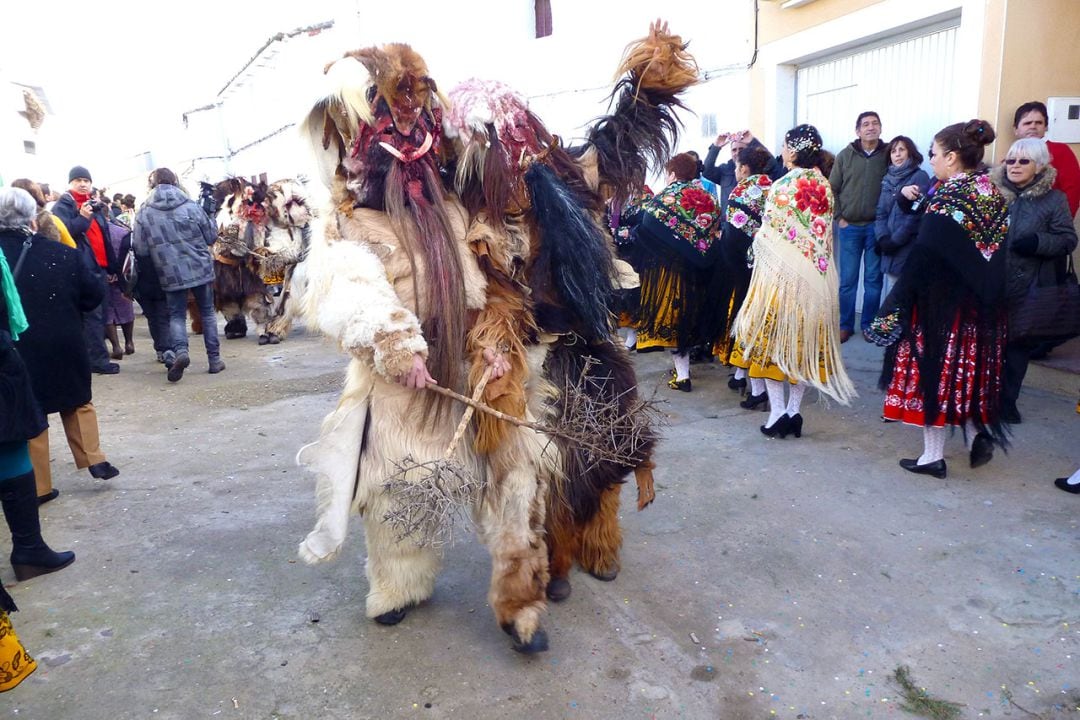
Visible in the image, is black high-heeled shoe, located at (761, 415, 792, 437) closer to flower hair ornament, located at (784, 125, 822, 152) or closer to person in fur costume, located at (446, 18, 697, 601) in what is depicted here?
flower hair ornament, located at (784, 125, 822, 152)

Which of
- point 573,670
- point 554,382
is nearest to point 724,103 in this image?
point 554,382

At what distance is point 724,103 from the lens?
8586 millimetres

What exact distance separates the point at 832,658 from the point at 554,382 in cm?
135

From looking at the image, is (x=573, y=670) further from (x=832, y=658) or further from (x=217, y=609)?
(x=217, y=609)

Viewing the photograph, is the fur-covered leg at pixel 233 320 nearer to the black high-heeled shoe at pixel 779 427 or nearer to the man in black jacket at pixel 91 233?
the man in black jacket at pixel 91 233

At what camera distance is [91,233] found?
294 inches

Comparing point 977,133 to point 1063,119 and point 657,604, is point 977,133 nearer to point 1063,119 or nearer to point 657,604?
point 1063,119

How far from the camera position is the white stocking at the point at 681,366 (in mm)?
5934

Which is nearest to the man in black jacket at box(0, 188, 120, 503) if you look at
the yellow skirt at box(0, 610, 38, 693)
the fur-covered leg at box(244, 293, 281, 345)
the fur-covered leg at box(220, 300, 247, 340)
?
the yellow skirt at box(0, 610, 38, 693)

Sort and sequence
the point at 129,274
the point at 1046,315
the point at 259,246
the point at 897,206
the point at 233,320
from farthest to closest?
the point at 233,320 → the point at 259,246 → the point at 129,274 → the point at 897,206 → the point at 1046,315

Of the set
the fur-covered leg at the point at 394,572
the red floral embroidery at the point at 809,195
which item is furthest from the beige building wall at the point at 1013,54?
the fur-covered leg at the point at 394,572

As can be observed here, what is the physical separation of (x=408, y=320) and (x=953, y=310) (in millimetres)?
2858

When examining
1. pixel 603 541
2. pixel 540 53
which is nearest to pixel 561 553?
pixel 603 541

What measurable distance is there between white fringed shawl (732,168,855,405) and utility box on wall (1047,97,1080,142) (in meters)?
2.44
